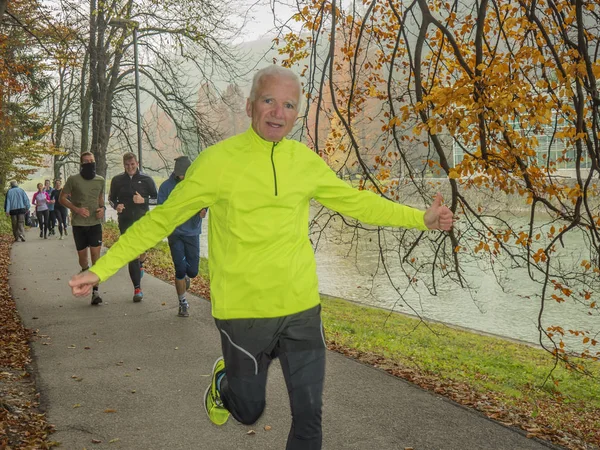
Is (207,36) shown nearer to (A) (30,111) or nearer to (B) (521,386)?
(A) (30,111)

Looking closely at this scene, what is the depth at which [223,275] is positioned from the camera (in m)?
3.05

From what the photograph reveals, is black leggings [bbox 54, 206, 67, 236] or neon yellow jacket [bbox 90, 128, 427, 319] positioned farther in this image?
black leggings [bbox 54, 206, 67, 236]

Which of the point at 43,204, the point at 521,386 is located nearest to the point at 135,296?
the point at 521,386

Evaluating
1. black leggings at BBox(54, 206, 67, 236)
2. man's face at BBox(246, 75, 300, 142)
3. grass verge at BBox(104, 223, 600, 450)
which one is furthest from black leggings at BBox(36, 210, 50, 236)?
man's face at BBox(246, 75, 300, 142)

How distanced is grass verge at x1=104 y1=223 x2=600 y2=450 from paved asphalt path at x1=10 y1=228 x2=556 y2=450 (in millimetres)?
606

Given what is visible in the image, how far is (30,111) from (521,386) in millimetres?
25415

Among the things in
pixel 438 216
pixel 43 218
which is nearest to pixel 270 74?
pixel 438 216

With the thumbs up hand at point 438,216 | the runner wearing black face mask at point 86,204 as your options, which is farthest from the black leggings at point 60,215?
the thumbs up hand at point 438,216

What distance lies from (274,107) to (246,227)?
58 cm

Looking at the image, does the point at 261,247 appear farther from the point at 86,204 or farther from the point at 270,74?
the point at 86,204

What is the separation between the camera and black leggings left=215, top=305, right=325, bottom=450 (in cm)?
301

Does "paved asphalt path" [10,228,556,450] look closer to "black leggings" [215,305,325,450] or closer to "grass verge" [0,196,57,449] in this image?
"grass verge" [0,196,57,449]

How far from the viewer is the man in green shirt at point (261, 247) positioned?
3.00 metres

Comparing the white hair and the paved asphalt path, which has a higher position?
the white hair
